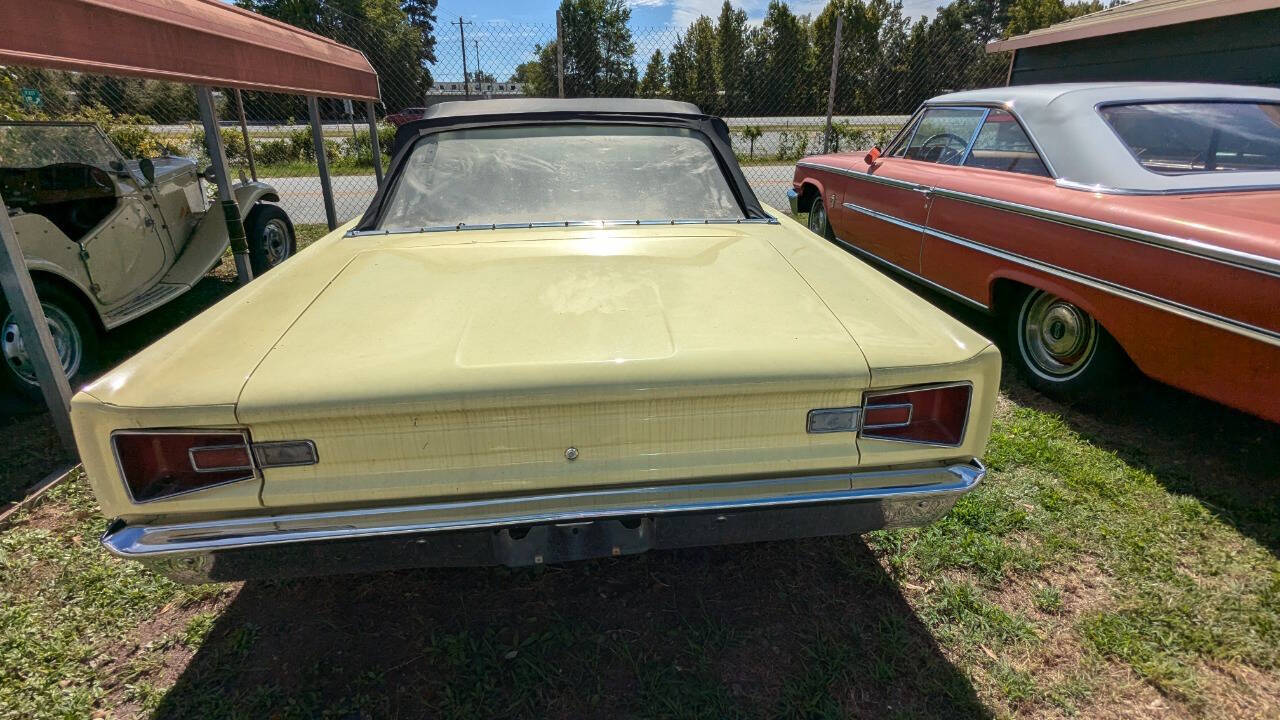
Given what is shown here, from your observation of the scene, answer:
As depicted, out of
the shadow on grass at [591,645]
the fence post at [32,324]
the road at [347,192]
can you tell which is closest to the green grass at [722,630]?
the shadow on grass at [591,645]

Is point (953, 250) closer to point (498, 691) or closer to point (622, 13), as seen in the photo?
point (498, 691)

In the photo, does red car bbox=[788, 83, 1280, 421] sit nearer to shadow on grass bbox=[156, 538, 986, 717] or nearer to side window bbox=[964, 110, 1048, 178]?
side window bbox=[964, 110, 1048, 178]

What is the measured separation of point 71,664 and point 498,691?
4.38 ft

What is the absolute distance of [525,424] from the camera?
150cm

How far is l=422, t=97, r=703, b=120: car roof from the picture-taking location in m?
2.83

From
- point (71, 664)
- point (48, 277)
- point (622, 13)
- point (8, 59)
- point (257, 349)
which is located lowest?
point (71, 664)

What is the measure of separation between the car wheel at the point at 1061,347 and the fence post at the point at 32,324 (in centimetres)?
454

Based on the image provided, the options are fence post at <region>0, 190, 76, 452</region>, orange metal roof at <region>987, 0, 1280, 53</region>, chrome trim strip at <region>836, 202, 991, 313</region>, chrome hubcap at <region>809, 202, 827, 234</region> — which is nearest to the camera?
fence post at <region>0, 190, 76, 452</region>

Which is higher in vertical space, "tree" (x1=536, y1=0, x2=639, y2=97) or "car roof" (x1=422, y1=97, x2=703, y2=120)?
"tree" (x1=536, y1=0, x2=639, y2=97)

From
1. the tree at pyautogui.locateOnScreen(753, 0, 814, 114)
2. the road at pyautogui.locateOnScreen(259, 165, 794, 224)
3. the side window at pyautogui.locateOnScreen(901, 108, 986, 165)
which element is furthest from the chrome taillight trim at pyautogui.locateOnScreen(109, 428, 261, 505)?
the tree at pyautogui.locateOnScreen(753, 0, 814, 114)

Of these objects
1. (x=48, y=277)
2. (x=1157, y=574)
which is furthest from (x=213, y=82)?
(x=1157, y=574)

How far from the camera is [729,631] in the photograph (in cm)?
207

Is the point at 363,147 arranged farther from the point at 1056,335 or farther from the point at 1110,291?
the point at 1110,291

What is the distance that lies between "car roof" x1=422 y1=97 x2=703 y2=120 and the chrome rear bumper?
187cm
